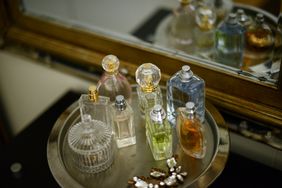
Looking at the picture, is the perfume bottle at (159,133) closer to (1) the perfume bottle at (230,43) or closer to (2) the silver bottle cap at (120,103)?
(2) the silver bottle cap at (120,103)

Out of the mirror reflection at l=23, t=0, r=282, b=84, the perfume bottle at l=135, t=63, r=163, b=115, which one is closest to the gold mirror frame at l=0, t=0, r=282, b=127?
the mirror reflection at l=23, t=0, r=282, b=84

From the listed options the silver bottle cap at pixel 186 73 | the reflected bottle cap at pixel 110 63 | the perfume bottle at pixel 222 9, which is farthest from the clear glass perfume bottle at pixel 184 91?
the perfume bottle at pixel 222 9

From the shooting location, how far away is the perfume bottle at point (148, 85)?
0.83 m

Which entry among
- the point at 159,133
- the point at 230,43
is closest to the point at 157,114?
the point at 159,133

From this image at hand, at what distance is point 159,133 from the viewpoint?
0.81 meters

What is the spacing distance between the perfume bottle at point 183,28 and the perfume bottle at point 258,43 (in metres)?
0.12

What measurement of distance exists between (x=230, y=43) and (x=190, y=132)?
0.23 m

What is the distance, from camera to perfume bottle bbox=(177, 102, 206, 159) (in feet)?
2.58

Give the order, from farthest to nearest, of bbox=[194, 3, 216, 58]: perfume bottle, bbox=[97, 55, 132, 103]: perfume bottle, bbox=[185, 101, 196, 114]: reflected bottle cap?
bbox=[194, 3, 216, 58]: perfume bottle, bbox=[97, 55, 132, 103]: perfume bottle, bbox=[185, 101, 196, 114]: reflected bottle cap

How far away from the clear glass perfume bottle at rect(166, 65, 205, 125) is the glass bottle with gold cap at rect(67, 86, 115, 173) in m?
0.12

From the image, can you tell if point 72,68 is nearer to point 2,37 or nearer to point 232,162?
point 2,37

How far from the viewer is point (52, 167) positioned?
82cm

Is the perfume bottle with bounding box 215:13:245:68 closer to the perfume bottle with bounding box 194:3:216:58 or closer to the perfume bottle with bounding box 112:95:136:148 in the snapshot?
the perfume bottle with bounding box 194:3:216:58

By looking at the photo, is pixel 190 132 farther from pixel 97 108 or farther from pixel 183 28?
pixel 183 28
